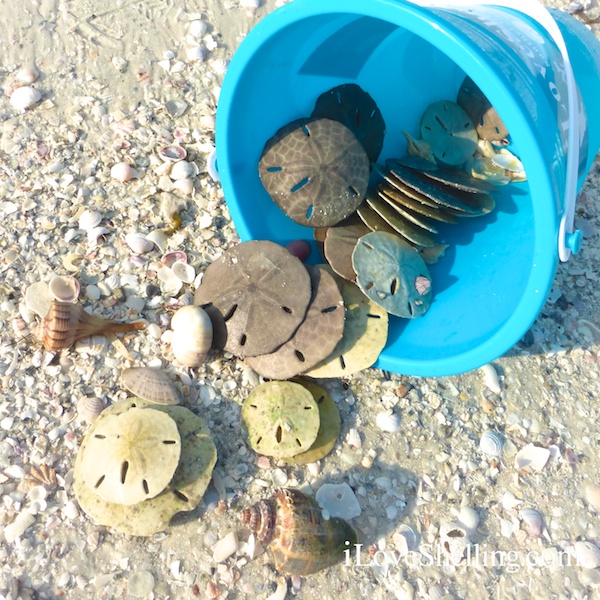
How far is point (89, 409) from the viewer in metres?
2.75

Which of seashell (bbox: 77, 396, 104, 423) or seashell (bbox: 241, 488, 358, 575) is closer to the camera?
seashell (bbox: 241, 488, 358, 575)

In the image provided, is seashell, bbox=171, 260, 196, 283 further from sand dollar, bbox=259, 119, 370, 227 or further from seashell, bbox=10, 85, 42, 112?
seashell, bbox=10, 85, 42, 112

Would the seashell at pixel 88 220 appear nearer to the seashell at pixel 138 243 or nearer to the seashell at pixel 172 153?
the seashell at pixel 138 243

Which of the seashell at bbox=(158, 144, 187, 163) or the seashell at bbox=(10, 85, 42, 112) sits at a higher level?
the seashell at bbox=(10, 85, 42, 112)

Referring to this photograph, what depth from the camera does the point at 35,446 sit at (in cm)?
272

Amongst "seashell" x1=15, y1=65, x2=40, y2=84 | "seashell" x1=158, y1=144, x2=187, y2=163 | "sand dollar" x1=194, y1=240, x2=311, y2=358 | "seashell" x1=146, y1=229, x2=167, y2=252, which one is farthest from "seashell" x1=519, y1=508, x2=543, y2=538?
"seashell" x1=15, y1=65, x2=40, y2=84

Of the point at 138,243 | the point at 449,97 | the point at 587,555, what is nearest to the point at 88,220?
the point at 138,243

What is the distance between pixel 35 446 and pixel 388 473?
5.67ft

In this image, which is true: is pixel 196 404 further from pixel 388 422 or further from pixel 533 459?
pixel 533 459

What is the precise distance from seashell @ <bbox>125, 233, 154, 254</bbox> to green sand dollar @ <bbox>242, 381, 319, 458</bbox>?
102 cm

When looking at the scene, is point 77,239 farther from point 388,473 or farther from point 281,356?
point 388,473

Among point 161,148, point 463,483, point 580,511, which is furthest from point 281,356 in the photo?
point 580,511

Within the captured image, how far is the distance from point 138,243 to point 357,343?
1312 millimetres

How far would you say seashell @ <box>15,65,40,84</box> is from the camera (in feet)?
11.6
